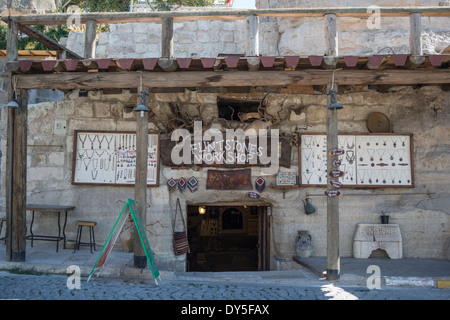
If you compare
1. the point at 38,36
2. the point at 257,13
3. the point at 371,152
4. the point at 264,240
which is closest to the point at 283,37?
the point at 257,13

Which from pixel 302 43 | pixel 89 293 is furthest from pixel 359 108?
pixel 89 293

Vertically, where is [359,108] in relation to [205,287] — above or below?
above

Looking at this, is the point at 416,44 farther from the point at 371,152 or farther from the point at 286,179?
the point at 286,179

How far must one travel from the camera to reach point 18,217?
6.00m

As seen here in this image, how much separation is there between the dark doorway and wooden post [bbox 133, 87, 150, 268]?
482 cm

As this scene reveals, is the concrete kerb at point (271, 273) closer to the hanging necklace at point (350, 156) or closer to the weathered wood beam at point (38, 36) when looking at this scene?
the hanging necklace at point (350, 156)

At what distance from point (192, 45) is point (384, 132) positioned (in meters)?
4.49

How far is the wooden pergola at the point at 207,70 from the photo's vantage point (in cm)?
566

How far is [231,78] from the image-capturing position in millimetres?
5910

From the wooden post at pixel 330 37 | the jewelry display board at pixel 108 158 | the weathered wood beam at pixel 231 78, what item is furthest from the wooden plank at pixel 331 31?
the jewelry display board at pixel 108 158

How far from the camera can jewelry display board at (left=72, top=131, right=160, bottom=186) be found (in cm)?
730

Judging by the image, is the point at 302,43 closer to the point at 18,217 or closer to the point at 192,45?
the point at 192,45

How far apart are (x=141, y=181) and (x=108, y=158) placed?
1784 millimetres
